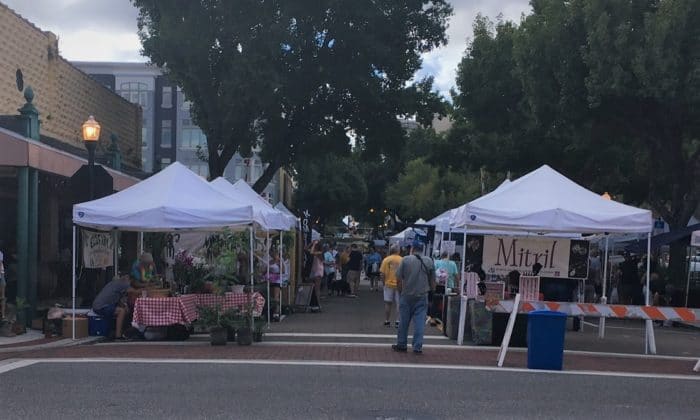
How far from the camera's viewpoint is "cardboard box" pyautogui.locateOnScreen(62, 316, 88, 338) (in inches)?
548

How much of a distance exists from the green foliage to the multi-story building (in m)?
10.8

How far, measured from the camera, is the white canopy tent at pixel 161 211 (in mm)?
13406

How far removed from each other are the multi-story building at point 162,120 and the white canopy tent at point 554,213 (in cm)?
4503

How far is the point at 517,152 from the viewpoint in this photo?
2992cm

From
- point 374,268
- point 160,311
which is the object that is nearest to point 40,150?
point 160,311

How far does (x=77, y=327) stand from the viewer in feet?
45.8

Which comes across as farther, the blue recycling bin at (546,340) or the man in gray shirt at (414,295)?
the man in gray shirt at (414,295)

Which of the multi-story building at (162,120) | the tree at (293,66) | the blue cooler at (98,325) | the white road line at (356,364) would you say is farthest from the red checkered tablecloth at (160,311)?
the multi-story building at (162,120)

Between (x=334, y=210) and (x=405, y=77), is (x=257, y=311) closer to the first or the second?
(x=405, y=77)

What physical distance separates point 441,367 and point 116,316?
244 inches

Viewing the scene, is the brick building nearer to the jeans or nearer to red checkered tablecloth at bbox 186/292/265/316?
red checkered tablecloth at bbox 186/292/265/316

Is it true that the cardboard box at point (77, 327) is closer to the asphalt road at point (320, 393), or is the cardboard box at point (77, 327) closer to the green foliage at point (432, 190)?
the asphalt road at point (320, 393)

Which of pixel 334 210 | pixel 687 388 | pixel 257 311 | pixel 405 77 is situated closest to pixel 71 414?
pixel 257 311

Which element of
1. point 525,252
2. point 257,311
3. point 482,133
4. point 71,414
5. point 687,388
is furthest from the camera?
point 482,133
